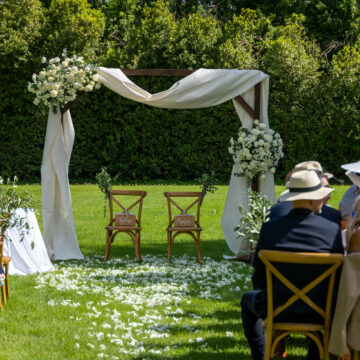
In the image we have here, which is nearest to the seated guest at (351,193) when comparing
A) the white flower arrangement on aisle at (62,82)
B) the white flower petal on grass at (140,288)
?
the white flower petal on grass at (140,288)

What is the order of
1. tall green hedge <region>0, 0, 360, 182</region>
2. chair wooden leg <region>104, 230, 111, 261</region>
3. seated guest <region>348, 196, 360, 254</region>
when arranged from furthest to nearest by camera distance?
tall green hedge <region>0, 0, 360, 182</region>
chair wooden leg <region>104, 230, 111, 261</region>
seated guest <region>348, 196, 360, 254</region>

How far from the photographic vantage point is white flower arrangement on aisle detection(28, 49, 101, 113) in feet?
27.7

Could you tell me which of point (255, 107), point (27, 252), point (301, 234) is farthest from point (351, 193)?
point (27, 252)

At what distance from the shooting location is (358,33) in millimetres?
20500

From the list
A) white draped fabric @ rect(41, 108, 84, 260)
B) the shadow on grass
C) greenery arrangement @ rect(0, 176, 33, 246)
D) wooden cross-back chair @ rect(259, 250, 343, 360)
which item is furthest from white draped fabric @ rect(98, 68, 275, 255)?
wooden cross-back chair @ rect(259, 250, 343, 360)

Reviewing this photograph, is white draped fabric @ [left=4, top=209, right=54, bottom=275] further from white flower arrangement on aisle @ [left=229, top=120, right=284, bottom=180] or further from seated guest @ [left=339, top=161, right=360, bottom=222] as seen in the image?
seated guest @ [left=339, top=161, right=360, bottom=222]

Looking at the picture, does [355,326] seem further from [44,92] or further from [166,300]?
[44,92]

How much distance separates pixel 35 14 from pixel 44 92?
959 centimetres

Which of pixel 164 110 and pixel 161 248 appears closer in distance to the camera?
pixel 161 248

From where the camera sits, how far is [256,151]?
8.38 m

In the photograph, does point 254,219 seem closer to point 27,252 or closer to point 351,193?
point 351,193

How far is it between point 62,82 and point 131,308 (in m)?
3.82

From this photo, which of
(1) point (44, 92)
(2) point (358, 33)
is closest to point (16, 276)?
(1) point (44, 92)

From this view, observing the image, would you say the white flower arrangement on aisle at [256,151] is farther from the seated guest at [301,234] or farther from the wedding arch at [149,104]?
the seated guest at [301,234]
